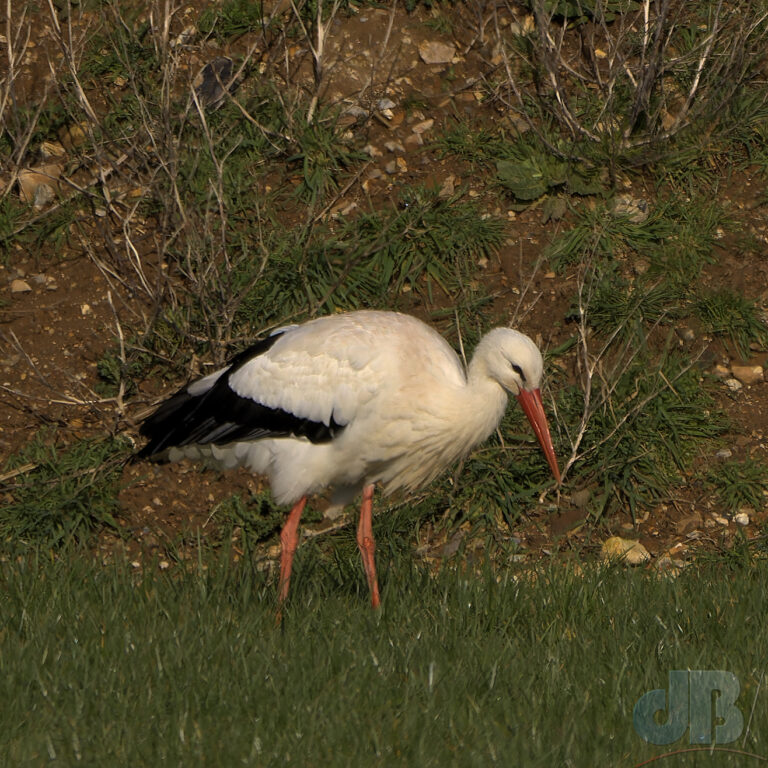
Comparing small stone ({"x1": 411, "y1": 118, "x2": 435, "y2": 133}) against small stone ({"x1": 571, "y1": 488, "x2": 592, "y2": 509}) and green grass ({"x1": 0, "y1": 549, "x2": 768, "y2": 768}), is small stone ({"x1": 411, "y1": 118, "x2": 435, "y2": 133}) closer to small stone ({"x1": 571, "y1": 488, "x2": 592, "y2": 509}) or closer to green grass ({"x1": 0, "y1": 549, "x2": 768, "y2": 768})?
small stone ({"x1": 571, "y1": 488, "x2": 592, "y2": 509})

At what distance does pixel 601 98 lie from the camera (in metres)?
7.80

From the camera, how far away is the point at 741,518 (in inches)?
250

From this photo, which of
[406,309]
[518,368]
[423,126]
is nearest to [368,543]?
[518,368]

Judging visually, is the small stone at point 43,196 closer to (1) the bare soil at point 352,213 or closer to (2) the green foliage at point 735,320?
(1) the bare soil at point 352,213

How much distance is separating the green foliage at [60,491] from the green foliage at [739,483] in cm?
293

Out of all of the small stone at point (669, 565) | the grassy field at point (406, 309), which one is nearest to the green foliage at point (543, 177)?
the grassy field at point (406, 309)

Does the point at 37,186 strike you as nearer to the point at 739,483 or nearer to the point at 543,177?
the point at 543,177

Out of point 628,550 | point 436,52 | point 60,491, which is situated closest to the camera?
point 628,550

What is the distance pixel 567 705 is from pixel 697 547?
253 cm

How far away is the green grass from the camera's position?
142 inches

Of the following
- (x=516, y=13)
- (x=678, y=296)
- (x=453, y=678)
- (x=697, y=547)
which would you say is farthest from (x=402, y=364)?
(x=516, y=13)

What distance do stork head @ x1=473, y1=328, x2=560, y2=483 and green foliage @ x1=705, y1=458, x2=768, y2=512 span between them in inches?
66.5

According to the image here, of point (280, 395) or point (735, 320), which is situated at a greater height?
point (280, 395)

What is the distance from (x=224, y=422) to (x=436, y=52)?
11.6ft
